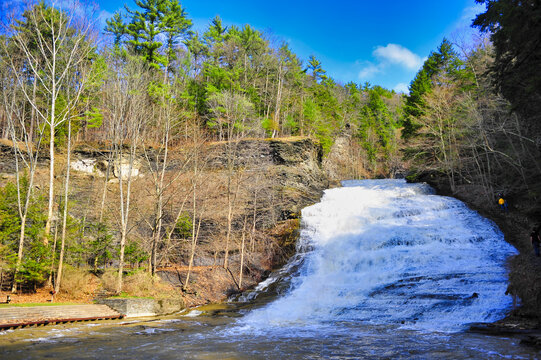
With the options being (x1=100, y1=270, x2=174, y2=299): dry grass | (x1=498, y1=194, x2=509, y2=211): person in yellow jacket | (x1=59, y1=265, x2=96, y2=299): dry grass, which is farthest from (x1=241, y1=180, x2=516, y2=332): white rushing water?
(x1=59, y1=265, x2=96, y2=299): dry grass

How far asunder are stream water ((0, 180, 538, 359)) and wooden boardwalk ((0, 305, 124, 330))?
657 mm

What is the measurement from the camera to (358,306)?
46.7ft

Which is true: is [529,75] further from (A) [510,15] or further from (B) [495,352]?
(B) [495,352]

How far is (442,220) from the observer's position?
71.5 ft

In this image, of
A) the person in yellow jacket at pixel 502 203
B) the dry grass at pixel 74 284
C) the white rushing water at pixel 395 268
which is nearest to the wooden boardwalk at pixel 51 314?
the dry grass at pixel 74 284

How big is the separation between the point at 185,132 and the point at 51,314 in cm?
1881

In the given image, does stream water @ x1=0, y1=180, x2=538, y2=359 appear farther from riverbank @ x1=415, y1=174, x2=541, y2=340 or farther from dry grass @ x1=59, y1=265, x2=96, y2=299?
dry grass @ x1=59, y1=265, x2=96, y2=299

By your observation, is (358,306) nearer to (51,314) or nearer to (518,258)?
(518,258)

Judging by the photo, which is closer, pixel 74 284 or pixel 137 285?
pixel 74 284

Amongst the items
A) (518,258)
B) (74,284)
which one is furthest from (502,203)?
(74,284)

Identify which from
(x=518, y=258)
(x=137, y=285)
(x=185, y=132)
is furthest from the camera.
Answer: (x=185, y=132)

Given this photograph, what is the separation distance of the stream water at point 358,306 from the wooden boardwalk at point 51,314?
2.15ft

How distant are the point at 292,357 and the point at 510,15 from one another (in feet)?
35.2

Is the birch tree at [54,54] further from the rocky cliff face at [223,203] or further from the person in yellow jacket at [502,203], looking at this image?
the person in yellow jacket at [502,203]
